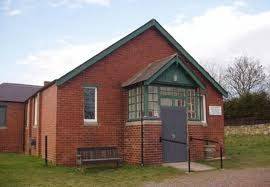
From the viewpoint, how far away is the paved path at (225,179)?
37.8 feet

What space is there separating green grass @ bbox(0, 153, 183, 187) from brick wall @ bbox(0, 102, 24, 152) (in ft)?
35.0

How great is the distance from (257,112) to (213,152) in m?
12.5

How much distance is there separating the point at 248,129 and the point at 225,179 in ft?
59.5

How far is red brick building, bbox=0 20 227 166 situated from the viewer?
55.0 ft

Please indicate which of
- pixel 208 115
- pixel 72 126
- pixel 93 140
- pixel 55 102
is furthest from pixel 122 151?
pixel 208 115

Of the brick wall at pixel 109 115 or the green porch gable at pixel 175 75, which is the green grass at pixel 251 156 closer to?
the brick wall at pixel 109 115

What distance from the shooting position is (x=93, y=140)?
17469mm

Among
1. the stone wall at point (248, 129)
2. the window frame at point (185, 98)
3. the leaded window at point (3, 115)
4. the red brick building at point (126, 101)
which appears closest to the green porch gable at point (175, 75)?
the red brick building at point (126, 101)

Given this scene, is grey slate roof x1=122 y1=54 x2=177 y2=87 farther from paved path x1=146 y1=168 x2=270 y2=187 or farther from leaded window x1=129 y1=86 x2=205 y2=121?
paved path x1=146 y1=168 x2=270 y2=187

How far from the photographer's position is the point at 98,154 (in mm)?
16719

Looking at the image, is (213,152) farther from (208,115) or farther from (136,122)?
(136,122)

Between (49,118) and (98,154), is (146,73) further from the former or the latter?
(49,118)

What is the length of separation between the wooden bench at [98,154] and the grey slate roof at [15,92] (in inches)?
494

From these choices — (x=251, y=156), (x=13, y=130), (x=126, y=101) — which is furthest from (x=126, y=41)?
(x=13, y=130)
